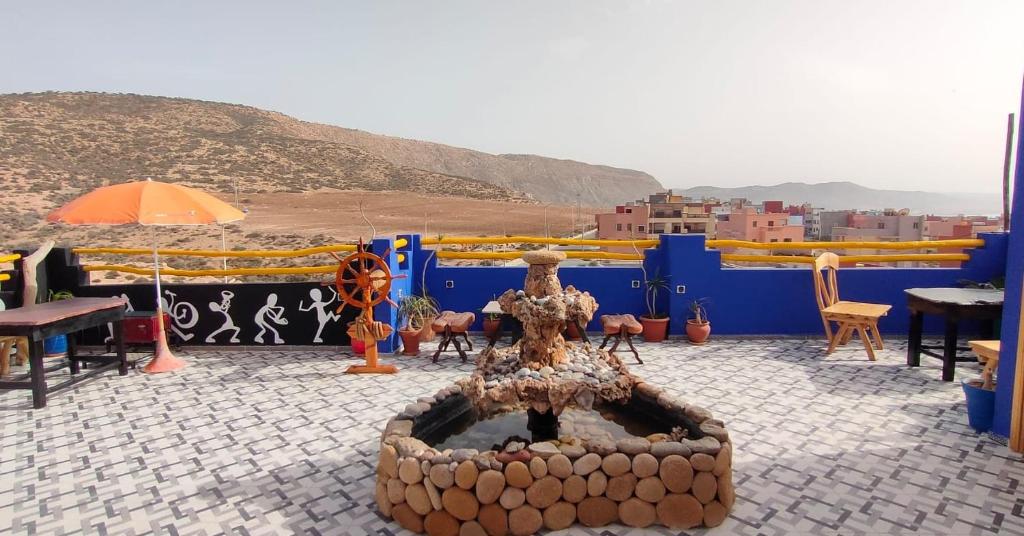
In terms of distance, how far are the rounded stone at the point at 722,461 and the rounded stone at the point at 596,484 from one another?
2.12 feet

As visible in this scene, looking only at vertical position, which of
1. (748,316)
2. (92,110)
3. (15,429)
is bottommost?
(15,429)

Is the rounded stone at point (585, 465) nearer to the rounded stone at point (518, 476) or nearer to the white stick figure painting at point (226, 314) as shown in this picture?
the rounded stone at point (518, 476)

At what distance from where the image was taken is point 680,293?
7.82m

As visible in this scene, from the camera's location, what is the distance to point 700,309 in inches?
305

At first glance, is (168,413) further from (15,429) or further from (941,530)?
(941,530)

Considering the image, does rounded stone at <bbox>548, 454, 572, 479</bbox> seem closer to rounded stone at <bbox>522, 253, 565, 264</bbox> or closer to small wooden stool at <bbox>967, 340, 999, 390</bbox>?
rounded stone at <bbox>522, 253, 565, 264</bbox>

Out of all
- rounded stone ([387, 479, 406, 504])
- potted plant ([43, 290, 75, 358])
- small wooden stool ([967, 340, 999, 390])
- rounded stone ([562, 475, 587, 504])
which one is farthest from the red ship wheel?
small wooden stool ([967, 340, 999, 390])

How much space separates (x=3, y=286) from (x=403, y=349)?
501 centimetres

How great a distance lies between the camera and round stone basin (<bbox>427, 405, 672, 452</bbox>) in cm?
436

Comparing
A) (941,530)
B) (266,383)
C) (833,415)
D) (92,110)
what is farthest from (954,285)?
(92,110)

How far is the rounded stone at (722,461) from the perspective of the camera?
3.37 metres

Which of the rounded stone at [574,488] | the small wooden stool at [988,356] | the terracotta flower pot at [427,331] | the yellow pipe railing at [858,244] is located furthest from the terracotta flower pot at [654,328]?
the rounded stone at [574,488]

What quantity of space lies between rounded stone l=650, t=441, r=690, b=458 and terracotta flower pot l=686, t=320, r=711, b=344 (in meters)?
4.39

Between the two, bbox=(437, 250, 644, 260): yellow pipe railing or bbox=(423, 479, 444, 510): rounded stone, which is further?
bbox=(437, 250, 644, 260): yellow pipe railing
